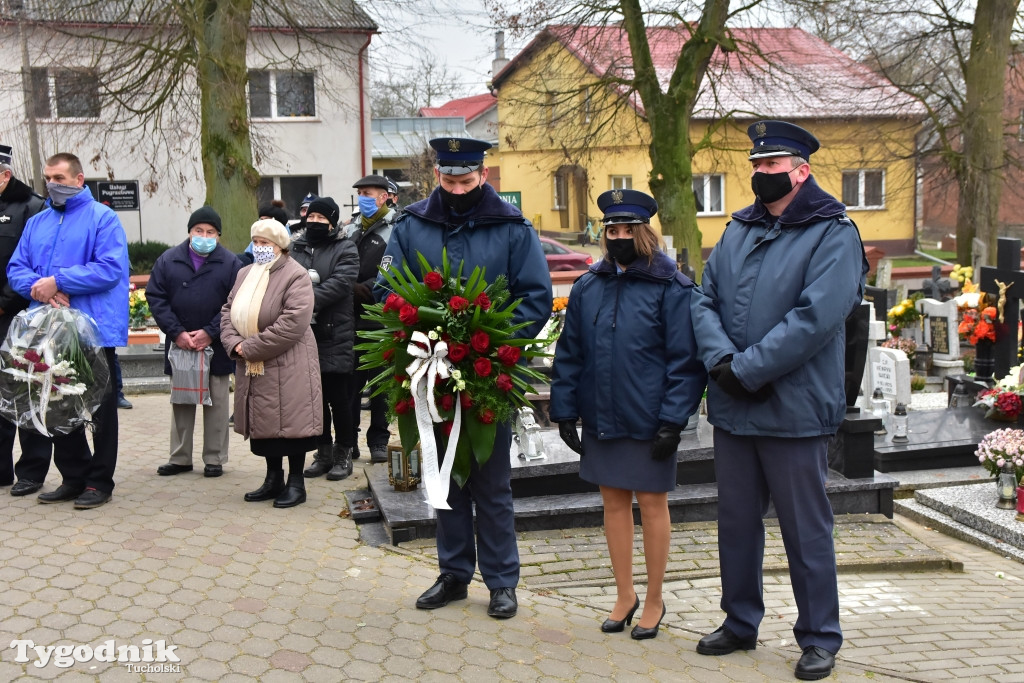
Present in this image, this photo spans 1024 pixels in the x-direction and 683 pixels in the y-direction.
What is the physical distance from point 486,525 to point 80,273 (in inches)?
121

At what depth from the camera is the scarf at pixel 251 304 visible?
21.1 feet

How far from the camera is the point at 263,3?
1723cm

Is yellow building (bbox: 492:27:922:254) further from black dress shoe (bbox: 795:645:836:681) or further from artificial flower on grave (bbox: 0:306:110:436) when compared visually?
black dress shoe (bbox: 795:645:836:681)

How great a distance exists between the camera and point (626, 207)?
4594 millimetres

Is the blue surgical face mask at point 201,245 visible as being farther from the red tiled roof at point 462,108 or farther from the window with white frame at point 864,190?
the red tiled roof at point 462,108

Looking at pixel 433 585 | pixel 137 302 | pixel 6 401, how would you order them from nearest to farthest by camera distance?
1. pixel 433 585
2. pixel 6 401
3. pixel 137 302

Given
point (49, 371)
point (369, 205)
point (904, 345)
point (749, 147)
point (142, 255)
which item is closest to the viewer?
point (49, 371)

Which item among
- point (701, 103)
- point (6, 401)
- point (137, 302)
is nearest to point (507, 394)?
point (6, 401)

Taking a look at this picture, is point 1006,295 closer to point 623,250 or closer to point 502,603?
point 623,250

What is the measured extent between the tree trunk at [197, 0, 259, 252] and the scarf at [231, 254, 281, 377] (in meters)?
10.0

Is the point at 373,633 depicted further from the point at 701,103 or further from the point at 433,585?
the point at 701,103

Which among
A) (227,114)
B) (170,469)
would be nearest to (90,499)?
(170,469)

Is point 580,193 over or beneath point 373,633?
over

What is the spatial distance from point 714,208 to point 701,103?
12.1ft
